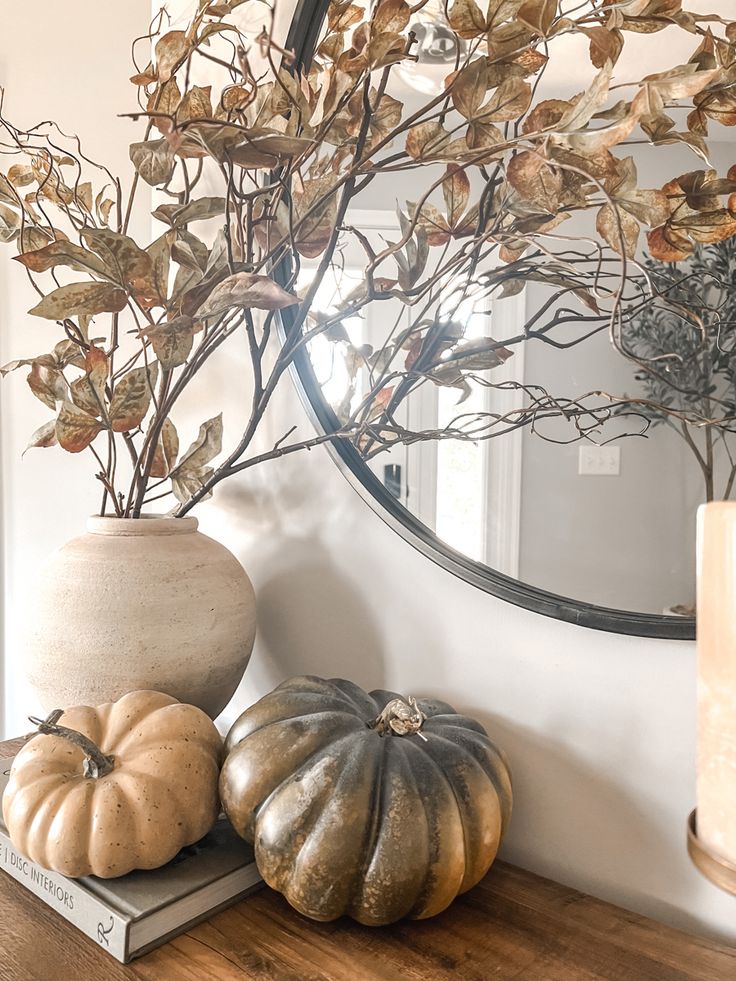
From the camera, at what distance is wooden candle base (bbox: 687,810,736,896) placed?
367 millimetres

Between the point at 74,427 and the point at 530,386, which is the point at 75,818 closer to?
the point at 74,427

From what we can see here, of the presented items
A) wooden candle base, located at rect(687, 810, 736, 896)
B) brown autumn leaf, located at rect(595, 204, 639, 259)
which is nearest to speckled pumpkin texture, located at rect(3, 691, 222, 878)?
wooden candle base, located at rect(687, 810, 736, 896)

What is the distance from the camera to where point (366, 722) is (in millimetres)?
741

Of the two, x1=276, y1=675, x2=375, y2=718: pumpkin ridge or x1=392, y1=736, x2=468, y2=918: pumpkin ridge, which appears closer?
x1=392, y1=736, x2=468, y2=918: pumpkin ridge

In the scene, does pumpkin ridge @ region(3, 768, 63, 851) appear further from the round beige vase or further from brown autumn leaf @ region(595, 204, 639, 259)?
brown autumn leaf @ region(595, 204, 639, 259)

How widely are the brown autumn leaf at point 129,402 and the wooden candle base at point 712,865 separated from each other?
0.64 metres

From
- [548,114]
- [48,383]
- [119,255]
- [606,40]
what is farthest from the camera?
[48,383]

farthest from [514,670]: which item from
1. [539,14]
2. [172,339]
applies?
[539,14]

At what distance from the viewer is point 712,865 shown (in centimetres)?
38

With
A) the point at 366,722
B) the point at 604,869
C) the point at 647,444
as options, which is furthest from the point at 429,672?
the point at 647,444

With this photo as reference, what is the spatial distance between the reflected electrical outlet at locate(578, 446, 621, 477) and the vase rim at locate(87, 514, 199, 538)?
0.46 meters

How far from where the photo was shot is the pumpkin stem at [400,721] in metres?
0.70

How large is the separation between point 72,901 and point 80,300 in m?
0.52

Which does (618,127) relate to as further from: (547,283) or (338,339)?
(338,339)
